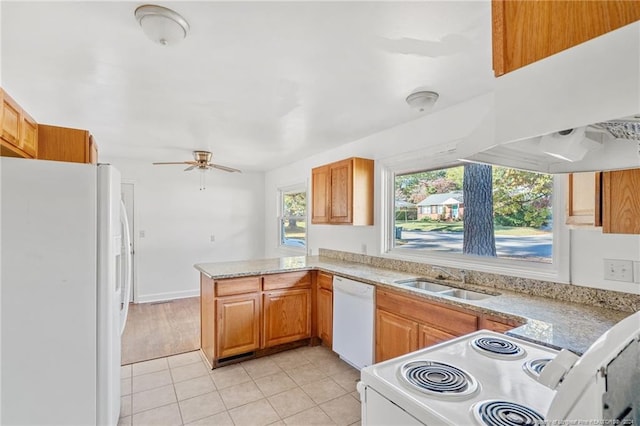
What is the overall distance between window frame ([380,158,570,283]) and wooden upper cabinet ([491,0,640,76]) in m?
1.43

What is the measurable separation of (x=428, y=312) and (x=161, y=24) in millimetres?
2310

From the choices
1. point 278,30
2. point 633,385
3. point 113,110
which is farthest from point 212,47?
point 633,385

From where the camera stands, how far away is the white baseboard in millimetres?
4988

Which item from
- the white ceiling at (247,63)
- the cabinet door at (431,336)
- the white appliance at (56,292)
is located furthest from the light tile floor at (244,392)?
the white ceiling at (247,63)

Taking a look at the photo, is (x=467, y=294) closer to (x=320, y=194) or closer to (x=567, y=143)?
(x=567, y=143)

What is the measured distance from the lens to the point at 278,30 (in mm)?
1598

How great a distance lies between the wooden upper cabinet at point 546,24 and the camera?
0.59m

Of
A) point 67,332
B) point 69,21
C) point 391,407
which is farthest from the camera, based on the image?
point 67,332

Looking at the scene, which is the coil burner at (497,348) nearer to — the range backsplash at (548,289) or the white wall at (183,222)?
the range backsplash at (548,289)

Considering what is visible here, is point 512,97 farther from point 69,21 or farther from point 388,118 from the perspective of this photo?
point 388,118

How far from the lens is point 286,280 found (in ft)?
10.7

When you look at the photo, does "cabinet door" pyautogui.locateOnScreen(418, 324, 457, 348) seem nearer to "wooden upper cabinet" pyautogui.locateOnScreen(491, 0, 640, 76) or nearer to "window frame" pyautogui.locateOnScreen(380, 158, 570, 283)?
"window frame" pyautogui.locateOnScreen(380, 158, 570, 283)

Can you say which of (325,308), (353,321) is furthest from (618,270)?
(325,308)

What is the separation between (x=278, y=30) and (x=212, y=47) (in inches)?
16.4
